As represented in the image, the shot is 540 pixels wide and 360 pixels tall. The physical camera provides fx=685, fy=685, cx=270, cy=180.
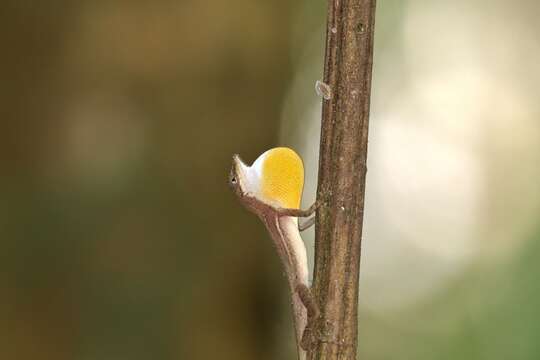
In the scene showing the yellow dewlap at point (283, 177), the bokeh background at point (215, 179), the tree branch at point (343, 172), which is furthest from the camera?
the bokeh background at point (215, 179)

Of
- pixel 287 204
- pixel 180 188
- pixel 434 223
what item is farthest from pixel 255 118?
pixel 287 204

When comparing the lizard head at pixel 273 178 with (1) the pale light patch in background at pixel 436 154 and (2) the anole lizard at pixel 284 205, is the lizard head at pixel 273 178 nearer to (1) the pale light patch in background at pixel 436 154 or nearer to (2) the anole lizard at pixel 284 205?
(2) the anole lizard at pixel 284 205

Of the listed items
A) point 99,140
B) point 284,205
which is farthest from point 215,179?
point 284,205

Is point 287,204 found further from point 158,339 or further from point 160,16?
point 160,16

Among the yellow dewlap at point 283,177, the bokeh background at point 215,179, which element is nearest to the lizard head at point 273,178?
the yellow dewlap at point 283,177

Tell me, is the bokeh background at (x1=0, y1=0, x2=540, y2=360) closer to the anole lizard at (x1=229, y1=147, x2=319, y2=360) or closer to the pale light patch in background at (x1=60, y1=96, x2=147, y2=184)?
the pale light patch in background at (x1=60, y1=96, x2=147, y2=184)

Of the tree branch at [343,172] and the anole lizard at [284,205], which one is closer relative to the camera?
the tree branch at [343,172]

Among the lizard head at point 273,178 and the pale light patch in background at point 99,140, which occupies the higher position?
the pale light patch in background at point 99,140

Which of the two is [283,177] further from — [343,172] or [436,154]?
[436,154]
